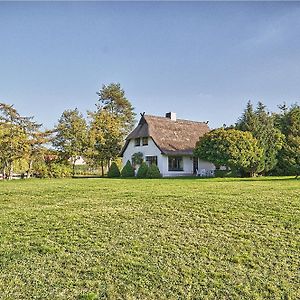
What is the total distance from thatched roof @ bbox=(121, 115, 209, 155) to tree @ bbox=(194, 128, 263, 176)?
14.3 ft

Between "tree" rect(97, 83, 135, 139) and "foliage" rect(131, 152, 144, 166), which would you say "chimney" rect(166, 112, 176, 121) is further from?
"tree" rect(97, 83, 135, 139)

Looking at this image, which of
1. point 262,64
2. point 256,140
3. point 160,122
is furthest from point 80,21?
point 160,122

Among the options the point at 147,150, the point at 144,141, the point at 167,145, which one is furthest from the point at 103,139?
the point at 167,145

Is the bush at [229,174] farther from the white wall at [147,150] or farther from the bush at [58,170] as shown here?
the bush at [58,170]

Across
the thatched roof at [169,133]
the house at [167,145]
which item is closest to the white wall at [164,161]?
the house at [167,145]

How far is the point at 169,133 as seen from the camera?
29172 mm

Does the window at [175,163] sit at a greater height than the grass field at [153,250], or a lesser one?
greater

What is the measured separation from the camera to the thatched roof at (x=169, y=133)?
27719mm

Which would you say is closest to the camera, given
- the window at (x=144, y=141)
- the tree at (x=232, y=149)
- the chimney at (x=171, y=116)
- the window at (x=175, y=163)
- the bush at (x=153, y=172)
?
the tree at (x=232, y=149)

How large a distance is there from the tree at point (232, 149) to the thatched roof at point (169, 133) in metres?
4.35

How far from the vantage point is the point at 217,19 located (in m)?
10.5

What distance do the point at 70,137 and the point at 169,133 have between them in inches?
372

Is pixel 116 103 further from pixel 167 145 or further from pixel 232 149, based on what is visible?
pixel 232 149

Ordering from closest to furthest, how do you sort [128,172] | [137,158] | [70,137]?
[128,172] < [137,158] < [70,137]
